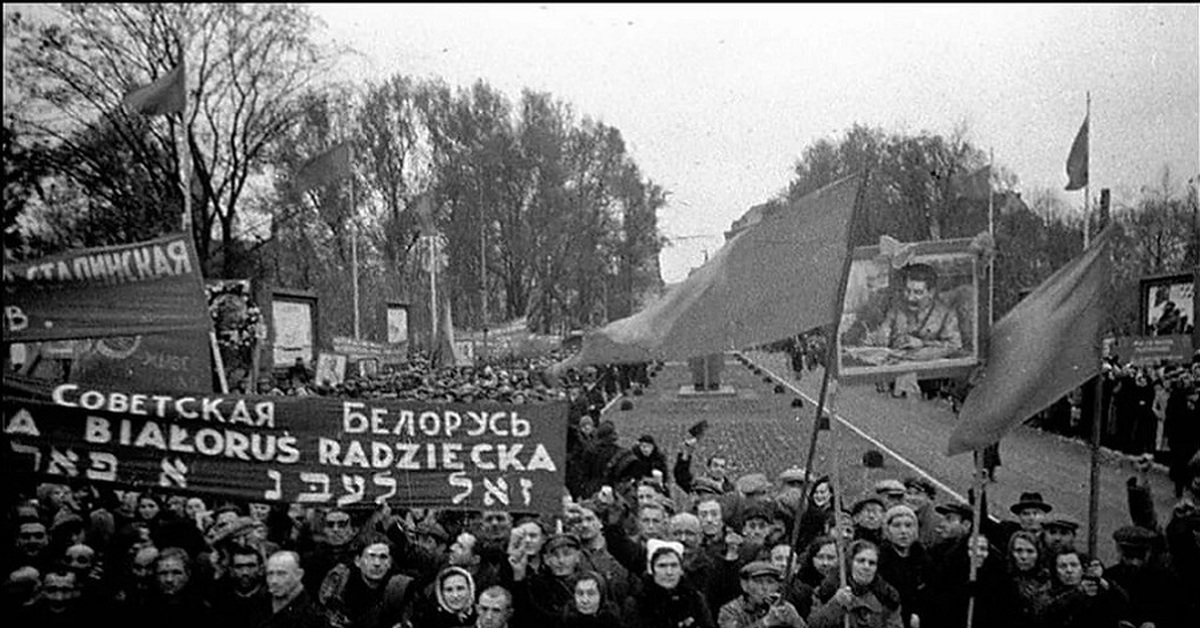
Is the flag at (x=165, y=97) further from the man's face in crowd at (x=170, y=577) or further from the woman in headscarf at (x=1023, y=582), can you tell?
the woman in headscarf at (x=1023, y=582)

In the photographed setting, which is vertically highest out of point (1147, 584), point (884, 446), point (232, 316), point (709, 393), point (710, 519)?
point (232, 316)

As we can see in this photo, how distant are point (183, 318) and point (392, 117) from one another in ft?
73.2

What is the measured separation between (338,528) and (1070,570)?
159 inches

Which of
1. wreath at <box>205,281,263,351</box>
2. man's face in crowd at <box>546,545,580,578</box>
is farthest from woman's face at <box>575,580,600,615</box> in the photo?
wreath at <box>205,281,263,351</box>

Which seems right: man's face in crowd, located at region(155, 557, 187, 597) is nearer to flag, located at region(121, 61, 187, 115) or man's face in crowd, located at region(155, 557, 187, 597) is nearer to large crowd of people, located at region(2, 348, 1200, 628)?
large crowd of people, located at region(2, 348, 1200, 628)

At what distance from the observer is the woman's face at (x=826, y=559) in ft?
17.8

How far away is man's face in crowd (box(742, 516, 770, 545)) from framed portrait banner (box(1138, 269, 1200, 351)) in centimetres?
1257

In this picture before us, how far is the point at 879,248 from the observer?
558cm

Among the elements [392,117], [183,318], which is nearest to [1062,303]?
[183,318]

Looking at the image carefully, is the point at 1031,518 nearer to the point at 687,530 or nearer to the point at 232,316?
the point at 687,530

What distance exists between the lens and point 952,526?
6.13 meters

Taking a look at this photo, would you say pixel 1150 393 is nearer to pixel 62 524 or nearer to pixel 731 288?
pixel 731 288

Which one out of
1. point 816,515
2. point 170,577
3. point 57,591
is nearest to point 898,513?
point 816,515

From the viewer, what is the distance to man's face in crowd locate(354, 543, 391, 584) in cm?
522
